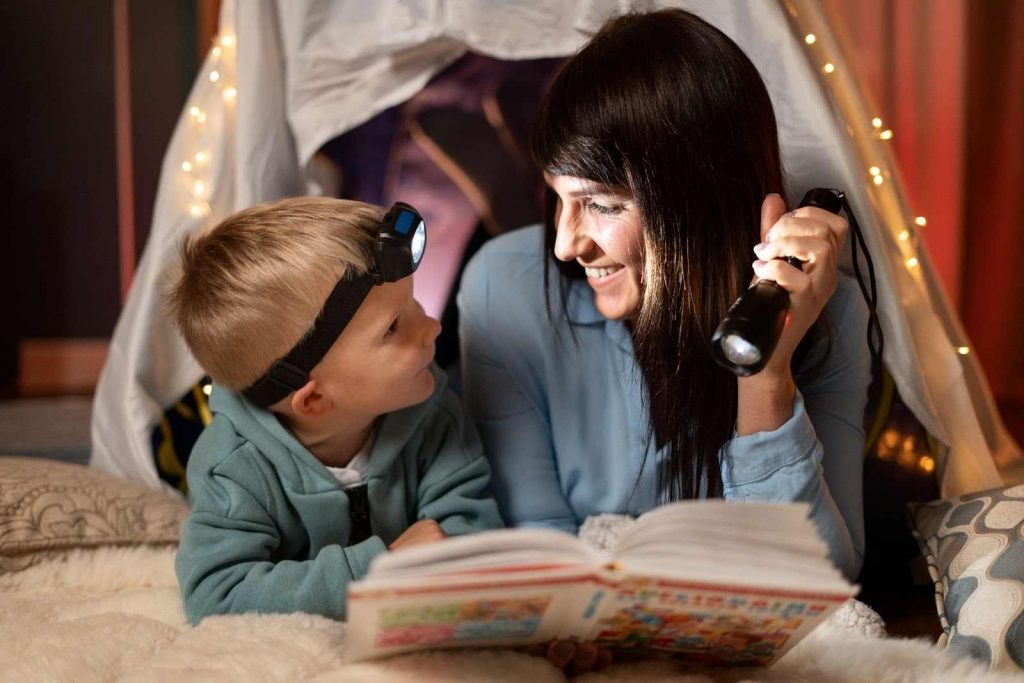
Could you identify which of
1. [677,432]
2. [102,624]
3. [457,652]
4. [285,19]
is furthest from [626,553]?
[285,19]

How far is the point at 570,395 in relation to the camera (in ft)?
4.61

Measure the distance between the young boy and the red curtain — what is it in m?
0.90

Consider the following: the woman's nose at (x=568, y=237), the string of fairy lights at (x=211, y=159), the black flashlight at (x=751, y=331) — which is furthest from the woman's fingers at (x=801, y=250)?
the string of fairy lights at (x=211, y=159)

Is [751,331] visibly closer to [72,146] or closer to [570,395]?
[570,395]

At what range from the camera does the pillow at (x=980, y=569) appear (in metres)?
1.12

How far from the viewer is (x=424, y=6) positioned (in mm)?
1504

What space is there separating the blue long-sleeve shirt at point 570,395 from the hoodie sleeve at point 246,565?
308 millimetres

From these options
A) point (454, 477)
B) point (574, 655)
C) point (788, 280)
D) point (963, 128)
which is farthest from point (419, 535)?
point (963, 128)

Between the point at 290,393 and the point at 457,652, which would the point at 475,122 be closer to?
the point at 290,393

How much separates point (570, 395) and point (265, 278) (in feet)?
1.52

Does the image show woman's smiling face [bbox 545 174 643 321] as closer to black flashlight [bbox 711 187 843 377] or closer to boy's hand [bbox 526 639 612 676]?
black flashlight [bbox 711 187 843 377]

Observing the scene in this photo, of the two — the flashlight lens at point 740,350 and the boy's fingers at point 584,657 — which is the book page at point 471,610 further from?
the flashlight lens at point 740,350

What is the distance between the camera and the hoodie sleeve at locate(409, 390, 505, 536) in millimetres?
1297

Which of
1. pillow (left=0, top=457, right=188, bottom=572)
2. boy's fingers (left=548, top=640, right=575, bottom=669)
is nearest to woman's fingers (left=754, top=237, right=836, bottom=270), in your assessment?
boy's fingers (left=548, top=640, right=575, bottom=669)
